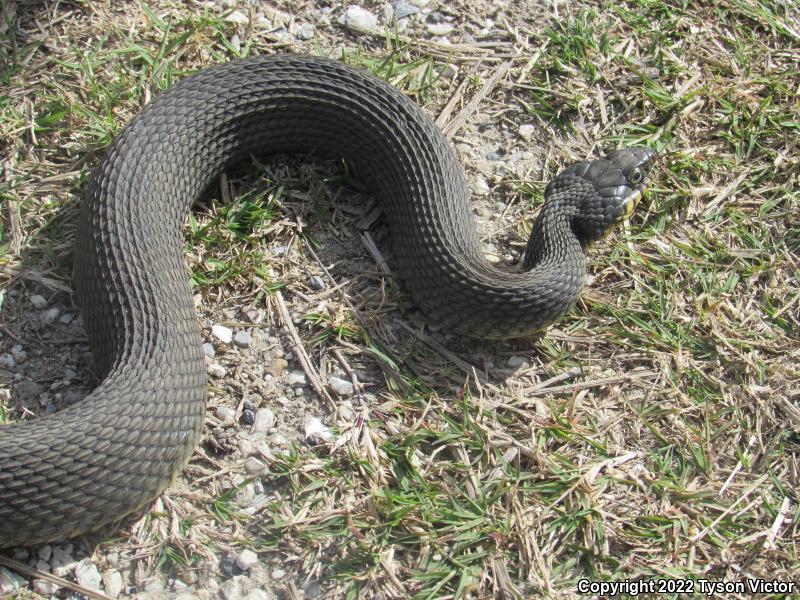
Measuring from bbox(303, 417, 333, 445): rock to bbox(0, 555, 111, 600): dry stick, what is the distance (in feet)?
4.47

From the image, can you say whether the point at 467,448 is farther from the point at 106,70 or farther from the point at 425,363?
the point at 106,70

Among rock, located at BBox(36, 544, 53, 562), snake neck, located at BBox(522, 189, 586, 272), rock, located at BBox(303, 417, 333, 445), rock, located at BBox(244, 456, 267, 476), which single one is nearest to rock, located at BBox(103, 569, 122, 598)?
rock, located at BBox(36, 544, 53, 562)

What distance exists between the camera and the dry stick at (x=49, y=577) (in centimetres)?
439

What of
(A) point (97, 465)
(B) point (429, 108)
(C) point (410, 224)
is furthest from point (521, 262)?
(A) point (97, 465)

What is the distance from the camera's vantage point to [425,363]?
5418 mm

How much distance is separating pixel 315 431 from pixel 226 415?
0.54 metres

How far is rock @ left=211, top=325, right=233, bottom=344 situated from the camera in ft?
17.7

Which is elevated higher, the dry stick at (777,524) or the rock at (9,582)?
the dry stick at (777,524)

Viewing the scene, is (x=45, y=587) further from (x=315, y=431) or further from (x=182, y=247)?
(x=182, y=247)

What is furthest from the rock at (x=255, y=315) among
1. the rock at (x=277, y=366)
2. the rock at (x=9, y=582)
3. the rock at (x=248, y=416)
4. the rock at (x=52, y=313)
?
the rock at (x=9, y=582)

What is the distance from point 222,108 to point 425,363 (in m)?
2.20

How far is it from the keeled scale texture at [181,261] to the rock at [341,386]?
74 cm

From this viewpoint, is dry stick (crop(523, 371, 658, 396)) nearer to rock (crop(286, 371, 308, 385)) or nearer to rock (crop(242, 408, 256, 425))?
rock (crop(286, 371, 308, 385))

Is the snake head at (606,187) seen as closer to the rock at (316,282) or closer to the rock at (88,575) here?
the rock at (316,282)
